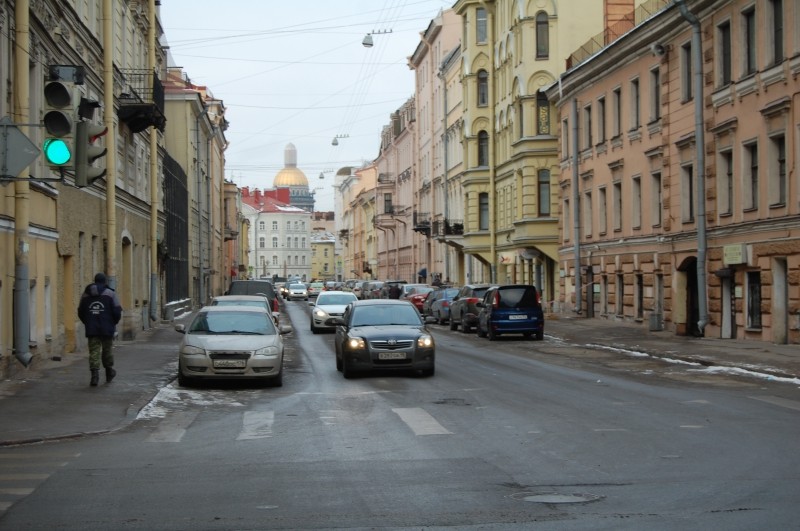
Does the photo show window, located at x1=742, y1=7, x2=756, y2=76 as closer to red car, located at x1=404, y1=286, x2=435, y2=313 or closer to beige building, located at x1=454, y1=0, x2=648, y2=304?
beige building, located at x1=454, y1=0, x2=648, y2=304

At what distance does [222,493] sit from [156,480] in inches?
37.8

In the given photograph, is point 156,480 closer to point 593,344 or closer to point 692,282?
point 593,344

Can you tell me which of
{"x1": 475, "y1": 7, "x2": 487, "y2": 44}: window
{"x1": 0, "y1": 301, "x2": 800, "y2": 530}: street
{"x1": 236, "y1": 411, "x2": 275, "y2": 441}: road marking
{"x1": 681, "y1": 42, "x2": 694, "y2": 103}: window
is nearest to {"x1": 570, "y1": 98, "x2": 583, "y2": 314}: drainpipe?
{"x1": 681, "y1": 42, "x2": 694, "y2": 103}: window

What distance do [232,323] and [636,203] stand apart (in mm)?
21568

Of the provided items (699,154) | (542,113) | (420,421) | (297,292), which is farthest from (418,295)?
(420,421)

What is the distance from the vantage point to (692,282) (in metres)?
33.0

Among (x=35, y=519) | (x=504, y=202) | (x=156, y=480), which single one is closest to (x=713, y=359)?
(x=156, y=480)

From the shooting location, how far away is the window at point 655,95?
35.4 metres

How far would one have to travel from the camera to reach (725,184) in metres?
29.8

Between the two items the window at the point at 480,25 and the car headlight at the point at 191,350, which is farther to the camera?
the window at the point at 480,25

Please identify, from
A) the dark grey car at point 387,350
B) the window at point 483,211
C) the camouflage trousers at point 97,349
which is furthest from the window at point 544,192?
the camouflage trousers at point 97,349

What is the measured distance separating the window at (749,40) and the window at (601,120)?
13295 mm

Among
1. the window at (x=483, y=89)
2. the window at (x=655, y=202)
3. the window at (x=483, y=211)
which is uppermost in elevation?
the window at (x=483, y=89)

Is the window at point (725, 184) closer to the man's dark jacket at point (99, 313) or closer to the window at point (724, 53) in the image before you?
the window at point (724, 53)
